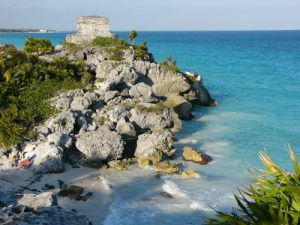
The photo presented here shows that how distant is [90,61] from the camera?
105 ft

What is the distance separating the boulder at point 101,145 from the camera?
19703mm

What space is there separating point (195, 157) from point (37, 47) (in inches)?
716

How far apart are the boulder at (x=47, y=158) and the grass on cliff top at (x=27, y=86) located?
5.75 ft

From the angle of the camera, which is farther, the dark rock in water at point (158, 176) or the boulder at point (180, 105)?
the boulder at point (180, 105)

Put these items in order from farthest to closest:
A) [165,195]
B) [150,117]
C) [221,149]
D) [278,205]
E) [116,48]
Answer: [116,48], [150,117], [221,149], [165,195], [278,205]

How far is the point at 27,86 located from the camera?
24.9 m

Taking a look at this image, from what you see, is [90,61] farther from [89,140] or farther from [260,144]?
[260,144]

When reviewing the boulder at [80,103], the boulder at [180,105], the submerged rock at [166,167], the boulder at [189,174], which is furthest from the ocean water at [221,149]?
the boulder at [80,103]

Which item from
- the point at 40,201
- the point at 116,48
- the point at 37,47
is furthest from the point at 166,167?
the point at 37,47

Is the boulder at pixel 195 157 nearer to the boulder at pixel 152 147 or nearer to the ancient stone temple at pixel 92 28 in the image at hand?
the boulder at pixel 152 147

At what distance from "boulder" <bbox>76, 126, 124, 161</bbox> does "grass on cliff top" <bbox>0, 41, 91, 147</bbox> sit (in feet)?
9.49

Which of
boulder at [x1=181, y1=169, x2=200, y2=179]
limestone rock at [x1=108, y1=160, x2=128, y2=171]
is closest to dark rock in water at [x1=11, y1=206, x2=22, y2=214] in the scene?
limestone rock at [x1=108, y1=160, x2=128, y2=171]

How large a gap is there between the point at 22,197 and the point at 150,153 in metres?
8.72

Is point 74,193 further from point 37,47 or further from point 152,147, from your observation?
point 37,47
